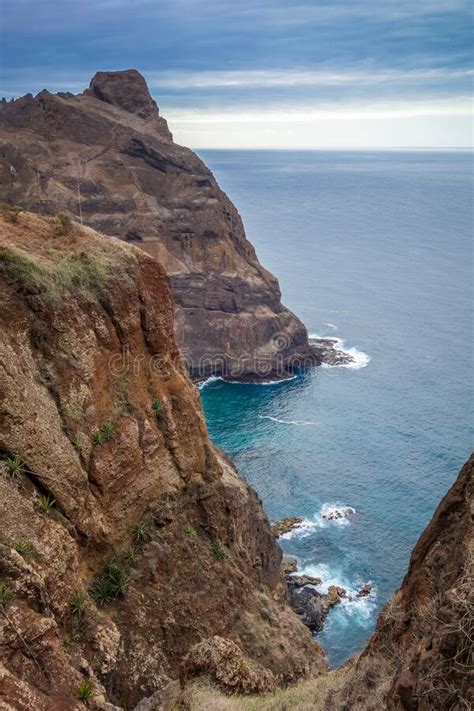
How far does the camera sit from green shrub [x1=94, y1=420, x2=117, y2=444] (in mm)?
28109

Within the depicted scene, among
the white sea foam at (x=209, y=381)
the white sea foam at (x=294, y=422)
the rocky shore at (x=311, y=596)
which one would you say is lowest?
the rocky shore at (x=311, y=596)

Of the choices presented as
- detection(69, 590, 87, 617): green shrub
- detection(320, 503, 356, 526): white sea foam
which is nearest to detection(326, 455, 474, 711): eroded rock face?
detection(69, 590, 87, 617): green shrub

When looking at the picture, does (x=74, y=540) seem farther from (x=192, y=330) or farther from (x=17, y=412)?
(x=192, y=330)

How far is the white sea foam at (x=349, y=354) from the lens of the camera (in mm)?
117500

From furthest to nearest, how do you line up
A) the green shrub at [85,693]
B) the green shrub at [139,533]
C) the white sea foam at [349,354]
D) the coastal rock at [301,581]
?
1. the white sea foam at [349,354]
2. the coastal rock at [301,581]
3. the green shrub at [139,533]
4. the green shrub at [85,693]

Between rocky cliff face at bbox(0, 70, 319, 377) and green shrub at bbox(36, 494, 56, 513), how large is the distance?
89.2 meters

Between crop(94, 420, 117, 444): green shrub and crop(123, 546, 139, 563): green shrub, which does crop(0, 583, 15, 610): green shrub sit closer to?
crop(123, 546, 139, 563): green shrub

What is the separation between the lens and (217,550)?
32.0m

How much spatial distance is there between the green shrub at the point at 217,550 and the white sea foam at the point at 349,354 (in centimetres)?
8680

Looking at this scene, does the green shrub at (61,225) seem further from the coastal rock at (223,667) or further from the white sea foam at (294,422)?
the white sea foam at (294,422)

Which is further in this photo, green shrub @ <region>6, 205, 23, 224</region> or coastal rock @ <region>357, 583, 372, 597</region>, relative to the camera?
coastal rock @ <region>357, 583, 372, 597</region>

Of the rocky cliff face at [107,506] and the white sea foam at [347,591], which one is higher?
the rocky cliff face at [107,506]

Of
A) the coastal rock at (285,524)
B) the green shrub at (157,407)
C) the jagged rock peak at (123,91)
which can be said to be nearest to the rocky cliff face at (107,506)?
the green shrub at (157,407)

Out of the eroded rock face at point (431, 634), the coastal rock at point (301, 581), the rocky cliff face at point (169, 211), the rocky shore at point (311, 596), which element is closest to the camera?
the eroded rock face at point (431, 634)
